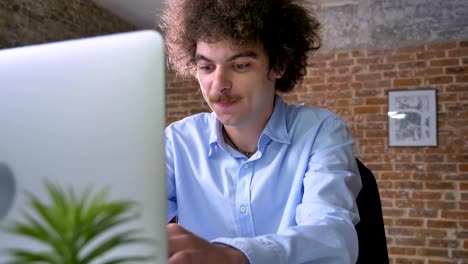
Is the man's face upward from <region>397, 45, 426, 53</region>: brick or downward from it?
downward

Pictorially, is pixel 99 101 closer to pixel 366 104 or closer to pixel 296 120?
pixel 296 120

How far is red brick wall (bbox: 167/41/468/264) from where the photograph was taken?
376cm

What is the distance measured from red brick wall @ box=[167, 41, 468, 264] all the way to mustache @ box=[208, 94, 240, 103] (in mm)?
2711

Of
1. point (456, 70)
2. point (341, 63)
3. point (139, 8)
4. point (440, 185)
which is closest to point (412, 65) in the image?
point (456, 70)

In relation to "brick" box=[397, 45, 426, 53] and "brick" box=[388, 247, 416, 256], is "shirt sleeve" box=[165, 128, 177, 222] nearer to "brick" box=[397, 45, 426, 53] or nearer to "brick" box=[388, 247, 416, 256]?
"brick" box=[388, 247, 416, 256]

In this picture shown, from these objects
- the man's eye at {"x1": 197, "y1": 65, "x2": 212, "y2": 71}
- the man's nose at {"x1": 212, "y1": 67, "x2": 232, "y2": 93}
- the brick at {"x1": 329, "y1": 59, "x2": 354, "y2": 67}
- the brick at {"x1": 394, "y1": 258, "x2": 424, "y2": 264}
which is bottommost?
the brick at {"x1": 394, "y1": 258, "x2": 424, "y2": 264}

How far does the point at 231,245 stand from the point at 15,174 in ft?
1.02

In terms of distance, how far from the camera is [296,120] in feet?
3.97

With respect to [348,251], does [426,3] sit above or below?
above

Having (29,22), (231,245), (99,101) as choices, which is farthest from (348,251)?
(29,22)

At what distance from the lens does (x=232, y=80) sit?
111cm

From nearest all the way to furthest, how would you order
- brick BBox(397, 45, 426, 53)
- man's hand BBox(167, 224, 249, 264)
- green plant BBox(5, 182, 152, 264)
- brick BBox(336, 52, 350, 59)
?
green plant BBox(5, 182, 152, 264), man's hand BBox(167, 224, 249, 264), brick BBox(397, 45, 426, 53), brick BBox(336, 52, 350, 59)

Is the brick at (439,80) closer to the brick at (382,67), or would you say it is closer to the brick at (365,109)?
the brick at (382,67)

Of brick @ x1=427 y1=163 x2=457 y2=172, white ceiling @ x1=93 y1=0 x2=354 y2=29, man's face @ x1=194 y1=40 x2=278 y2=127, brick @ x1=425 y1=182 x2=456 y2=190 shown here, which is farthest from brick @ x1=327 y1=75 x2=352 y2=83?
man's face @ x1=194 y1=40 x2=278 y2=127
